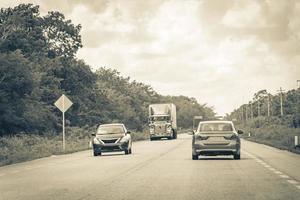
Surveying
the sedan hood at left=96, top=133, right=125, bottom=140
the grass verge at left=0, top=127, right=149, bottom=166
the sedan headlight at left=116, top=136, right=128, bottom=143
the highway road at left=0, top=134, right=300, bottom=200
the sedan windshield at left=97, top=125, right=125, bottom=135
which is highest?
the sedan windshield at left=97, top=125, right=125, bottom=135

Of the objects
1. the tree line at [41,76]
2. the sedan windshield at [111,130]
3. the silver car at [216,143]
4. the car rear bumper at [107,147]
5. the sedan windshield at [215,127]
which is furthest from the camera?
the tree line at [41,76]

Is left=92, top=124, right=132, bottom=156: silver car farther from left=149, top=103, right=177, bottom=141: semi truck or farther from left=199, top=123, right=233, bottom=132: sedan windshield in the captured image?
left=149, top=103, right=177, bottom=141: semi truck

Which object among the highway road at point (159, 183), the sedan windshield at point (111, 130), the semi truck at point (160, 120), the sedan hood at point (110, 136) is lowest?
the highway road at point (159, 183)

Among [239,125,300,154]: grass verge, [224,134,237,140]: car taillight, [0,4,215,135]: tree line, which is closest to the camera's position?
[224,134,237,140]: car taillight

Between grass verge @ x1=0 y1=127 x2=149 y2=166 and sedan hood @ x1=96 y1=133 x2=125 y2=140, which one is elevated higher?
sedan hood @ x1=96 y1=133 x2=125 y2=140

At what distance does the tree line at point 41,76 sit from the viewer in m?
54.8

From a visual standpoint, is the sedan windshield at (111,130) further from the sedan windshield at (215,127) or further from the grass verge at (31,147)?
the sedan windshield at (215,127)

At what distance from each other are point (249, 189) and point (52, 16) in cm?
7012

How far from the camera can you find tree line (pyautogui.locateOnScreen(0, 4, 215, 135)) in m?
54.8

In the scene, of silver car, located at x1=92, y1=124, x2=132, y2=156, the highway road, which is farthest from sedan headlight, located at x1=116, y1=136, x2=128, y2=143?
Result: the highway road

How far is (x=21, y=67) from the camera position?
179ft

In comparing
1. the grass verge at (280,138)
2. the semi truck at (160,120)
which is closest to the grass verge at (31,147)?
the semi truck at (160,120)

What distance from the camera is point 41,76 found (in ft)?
213

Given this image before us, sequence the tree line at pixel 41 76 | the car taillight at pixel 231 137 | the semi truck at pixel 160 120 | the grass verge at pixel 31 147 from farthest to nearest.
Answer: the semi truck at pixel 160 120 < the tree line at pixel 41 76 < the grass verge at pixel 31 147 < the car taillight at pixel 231 137
